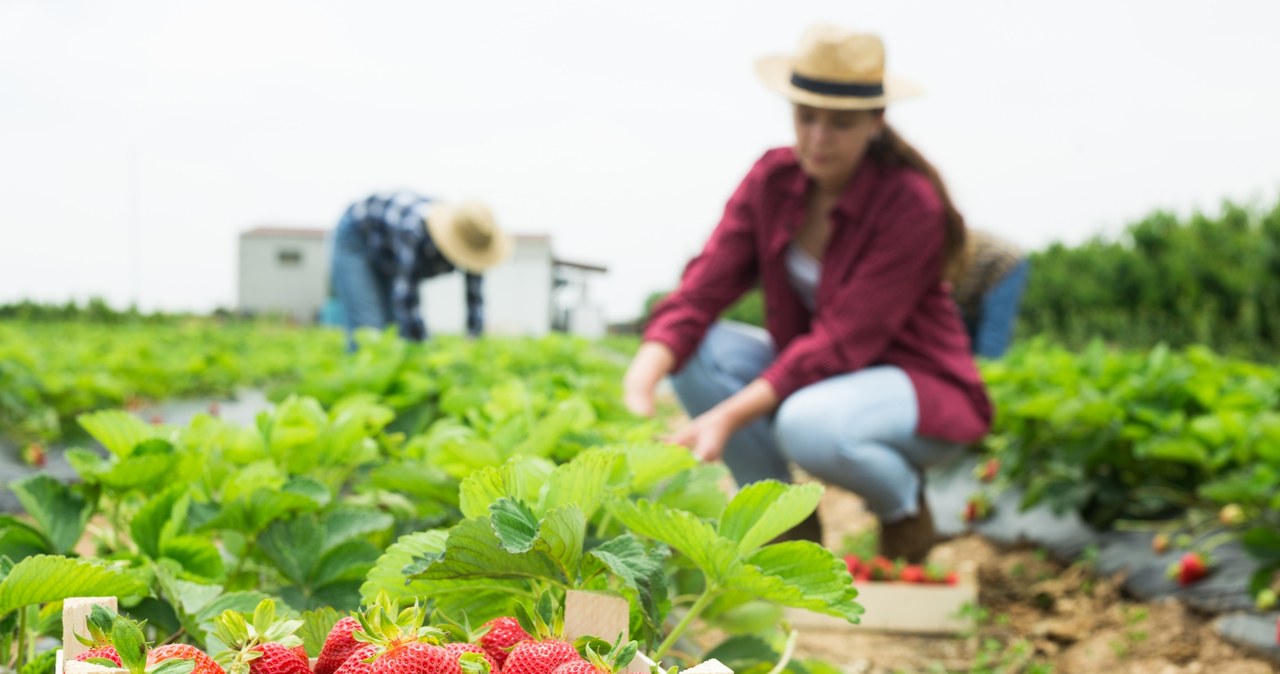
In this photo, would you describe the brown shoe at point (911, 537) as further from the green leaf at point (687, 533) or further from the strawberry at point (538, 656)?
the strawberry at point (538, 656)

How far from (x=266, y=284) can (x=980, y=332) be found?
37.9 metres

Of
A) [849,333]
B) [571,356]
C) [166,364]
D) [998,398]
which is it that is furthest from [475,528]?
[166,364]

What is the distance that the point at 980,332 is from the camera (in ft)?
24.9

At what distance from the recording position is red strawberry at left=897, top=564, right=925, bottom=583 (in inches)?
141

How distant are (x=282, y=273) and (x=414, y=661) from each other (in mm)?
43416

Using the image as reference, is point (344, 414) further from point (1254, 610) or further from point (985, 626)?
point (1254, 610)

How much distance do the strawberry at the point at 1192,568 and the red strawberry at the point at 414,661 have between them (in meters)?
3.49

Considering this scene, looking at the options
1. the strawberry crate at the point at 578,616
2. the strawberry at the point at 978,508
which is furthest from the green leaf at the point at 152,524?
the strawberry at the point at 978,508

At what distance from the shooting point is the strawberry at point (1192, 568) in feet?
11.8

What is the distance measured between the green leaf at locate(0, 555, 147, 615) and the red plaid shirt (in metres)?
2.35

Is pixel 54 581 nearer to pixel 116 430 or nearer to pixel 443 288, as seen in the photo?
pixel 116 430

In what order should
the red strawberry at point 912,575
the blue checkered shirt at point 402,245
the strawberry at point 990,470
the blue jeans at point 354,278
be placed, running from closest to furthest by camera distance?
the red strawberry at point 912,575
the strawberry at point 990,470
the blue checkered shirt at point 402,245
the blue jeans at point 354,278

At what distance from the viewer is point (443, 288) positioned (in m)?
32.5

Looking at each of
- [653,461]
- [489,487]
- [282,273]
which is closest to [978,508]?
[653,461]
